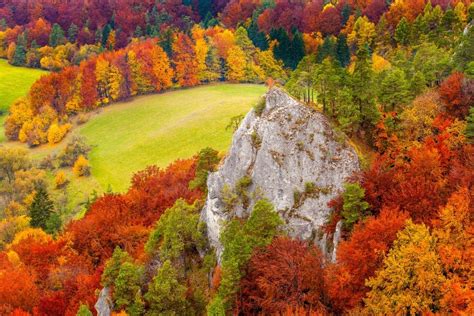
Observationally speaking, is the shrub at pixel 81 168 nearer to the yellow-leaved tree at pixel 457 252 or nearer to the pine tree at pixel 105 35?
the yellow-leaved tree at pixel 457 252

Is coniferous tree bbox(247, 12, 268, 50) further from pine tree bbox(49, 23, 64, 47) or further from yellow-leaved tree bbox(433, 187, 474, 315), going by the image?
yellow-leaved tree bbox(433, 187, 474, 315)

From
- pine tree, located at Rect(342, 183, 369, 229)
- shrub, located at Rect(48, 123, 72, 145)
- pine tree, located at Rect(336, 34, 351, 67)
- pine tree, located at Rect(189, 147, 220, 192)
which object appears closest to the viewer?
pine tree, located at Rect(342, 183, 369, 229)

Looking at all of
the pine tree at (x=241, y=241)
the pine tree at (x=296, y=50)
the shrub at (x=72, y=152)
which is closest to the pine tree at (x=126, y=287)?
the pine tree at (x=241, y=241)

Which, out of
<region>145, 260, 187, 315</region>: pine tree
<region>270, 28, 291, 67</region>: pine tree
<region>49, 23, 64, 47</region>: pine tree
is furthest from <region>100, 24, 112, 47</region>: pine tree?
<region>145, 260, 187, 315</region>: pine tree

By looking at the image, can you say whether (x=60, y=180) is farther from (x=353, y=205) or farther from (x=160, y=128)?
(x=353, y=205)

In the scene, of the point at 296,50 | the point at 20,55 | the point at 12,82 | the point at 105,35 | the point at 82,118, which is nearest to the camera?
the point at 82,118

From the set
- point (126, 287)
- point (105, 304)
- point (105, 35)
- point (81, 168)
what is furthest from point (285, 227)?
point (105, 35)
